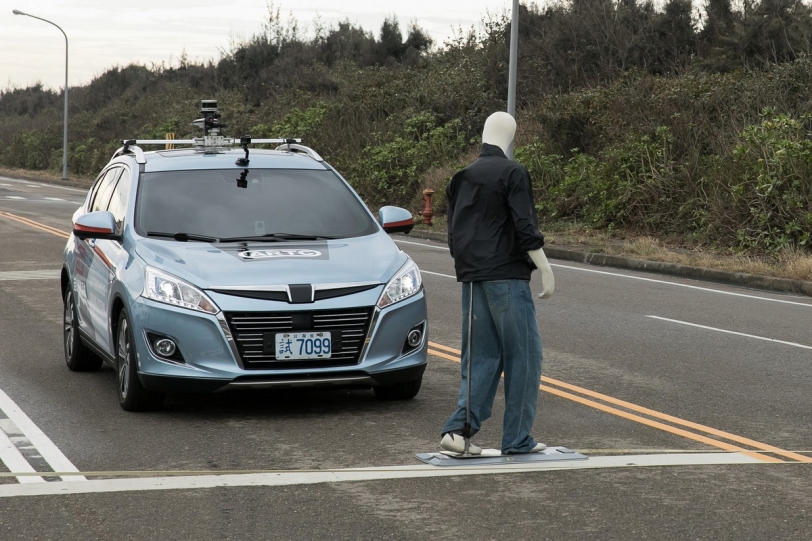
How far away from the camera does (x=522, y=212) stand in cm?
611

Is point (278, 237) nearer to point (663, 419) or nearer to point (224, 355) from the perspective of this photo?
point (224, 355)

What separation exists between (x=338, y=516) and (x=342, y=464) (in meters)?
0.99

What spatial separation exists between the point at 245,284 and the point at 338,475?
164 centimetres

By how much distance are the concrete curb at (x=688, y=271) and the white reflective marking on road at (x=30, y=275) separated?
8.60m

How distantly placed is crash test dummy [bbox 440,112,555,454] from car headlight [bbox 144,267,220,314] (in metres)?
1.68

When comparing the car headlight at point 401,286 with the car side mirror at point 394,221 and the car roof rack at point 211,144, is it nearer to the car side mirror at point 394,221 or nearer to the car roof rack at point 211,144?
the car side mirror at point 394,221

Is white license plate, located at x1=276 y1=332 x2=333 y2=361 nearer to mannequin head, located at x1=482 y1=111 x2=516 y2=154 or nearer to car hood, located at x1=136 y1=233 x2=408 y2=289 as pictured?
car hood, located at x1=136 y1=233 x2=408 y2=289

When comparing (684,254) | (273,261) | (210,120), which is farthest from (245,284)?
(684,254)

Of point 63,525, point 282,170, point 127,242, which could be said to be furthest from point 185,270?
point 63,525

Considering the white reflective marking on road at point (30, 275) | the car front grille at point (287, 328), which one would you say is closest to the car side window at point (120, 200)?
the car front grille at point (287, 328)

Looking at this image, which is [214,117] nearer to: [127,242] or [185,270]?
[127,242]

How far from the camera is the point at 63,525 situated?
17.3 feet

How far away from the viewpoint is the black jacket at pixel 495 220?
6.13 m

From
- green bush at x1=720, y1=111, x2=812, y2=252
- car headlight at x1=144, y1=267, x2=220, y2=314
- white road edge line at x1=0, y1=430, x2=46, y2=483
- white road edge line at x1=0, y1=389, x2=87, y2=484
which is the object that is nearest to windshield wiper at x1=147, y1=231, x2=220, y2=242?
car headlight at x1=144, y1=267, x2=220, y2=314
